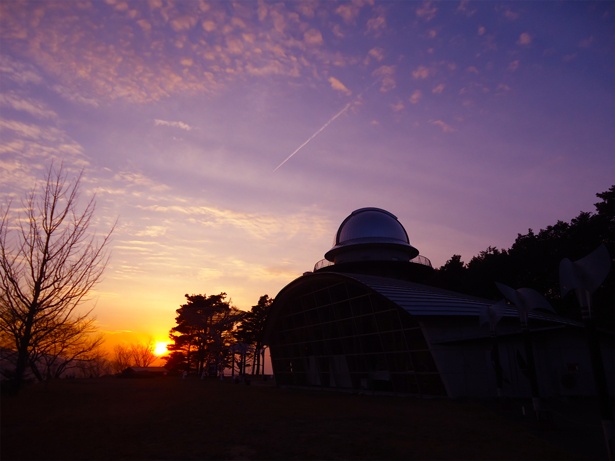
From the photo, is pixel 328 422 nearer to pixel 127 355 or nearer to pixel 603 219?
pixel 603 219

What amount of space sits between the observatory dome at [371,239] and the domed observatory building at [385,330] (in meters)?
0.11

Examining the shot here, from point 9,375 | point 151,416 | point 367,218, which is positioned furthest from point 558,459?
point 367,218

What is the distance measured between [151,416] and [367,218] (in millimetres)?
32917

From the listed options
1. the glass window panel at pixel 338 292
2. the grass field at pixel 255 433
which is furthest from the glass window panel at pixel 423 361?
the glass window panel at pixel 338 292

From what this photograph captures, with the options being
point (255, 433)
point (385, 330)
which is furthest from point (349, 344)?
point (255, 433)

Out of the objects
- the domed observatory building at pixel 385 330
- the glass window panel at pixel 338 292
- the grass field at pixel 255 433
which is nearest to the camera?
the grass field at pixel 255 433

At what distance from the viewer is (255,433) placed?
13516mm

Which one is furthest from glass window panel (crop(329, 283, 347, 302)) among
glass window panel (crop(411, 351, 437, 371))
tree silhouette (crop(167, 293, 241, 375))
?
tree silhouette (crop(167, 293, 241, 375))

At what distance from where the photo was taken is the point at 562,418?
1694cm

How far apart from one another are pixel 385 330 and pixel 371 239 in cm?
1511

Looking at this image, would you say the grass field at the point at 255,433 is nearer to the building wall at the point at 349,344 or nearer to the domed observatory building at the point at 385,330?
the domed observatory building at the point at 385,330

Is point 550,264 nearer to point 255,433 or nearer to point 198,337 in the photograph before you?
point 255,433

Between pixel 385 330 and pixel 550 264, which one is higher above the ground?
pixel 550 264

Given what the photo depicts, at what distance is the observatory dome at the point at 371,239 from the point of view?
43062 millimetres
